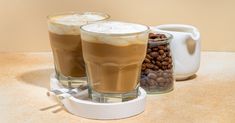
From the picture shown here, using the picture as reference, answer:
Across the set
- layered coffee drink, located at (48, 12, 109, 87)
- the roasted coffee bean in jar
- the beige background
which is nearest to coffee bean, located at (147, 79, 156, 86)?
the roasted coffee bean in jar

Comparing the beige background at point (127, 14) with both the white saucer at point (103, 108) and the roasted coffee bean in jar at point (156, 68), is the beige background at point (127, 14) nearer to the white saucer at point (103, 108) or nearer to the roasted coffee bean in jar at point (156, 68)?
the roasted coffee bean in jar at point (156, 68)

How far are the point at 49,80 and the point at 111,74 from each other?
26 cm

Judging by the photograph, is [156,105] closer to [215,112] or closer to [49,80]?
[215,112]

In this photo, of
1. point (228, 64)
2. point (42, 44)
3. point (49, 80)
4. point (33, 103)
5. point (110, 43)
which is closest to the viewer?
point (110, 43)

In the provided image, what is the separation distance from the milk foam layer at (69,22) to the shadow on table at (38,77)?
16 cm

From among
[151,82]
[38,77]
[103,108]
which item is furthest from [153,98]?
[38,77]

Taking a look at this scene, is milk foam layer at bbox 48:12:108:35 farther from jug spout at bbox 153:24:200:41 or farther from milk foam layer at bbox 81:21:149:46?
jug spout at bbox 153:24:200:41

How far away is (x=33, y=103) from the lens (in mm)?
878

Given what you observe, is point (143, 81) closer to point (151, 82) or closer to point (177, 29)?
point (151, 82)

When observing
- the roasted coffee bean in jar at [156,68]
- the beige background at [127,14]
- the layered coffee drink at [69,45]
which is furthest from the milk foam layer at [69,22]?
the beige background at [127,14]

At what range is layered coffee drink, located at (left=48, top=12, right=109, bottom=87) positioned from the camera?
0.86 m

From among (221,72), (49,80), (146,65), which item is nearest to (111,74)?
(146,65)

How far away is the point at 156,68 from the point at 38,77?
0.29 meters

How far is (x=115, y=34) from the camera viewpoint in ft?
2.53
